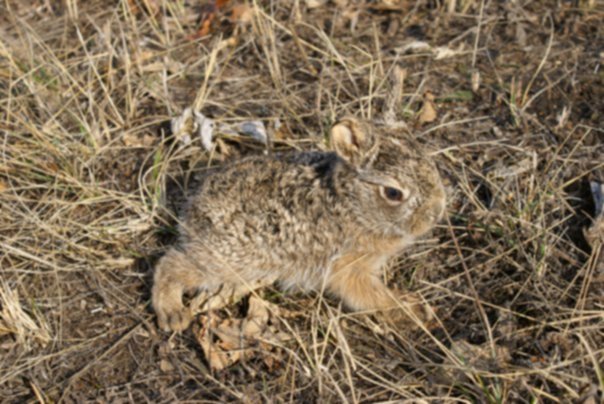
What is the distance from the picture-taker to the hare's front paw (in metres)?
4.66

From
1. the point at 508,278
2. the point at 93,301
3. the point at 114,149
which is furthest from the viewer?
the point at 114,149

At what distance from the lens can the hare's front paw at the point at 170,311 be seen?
4660 millimetres

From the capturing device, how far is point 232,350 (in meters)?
4.50

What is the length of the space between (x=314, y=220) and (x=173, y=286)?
108 centimetres

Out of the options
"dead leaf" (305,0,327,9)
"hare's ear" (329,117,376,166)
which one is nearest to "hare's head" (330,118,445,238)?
"hare's ear" (329,117,376,166)

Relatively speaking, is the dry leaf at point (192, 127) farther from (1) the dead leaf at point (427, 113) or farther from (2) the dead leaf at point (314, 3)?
(2) the dead leaf at point (314, 3)

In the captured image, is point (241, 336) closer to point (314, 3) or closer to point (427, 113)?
point (427, 113)

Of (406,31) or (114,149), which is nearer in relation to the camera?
(114,149)

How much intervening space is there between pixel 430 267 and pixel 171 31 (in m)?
3.65

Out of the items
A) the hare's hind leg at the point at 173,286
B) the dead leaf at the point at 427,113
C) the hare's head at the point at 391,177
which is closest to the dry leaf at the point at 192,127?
the hare's hind leg at the point at 173,286

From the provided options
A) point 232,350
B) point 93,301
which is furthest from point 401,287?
point 93,301

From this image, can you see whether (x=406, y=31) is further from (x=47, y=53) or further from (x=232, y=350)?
(x=232, y=350)

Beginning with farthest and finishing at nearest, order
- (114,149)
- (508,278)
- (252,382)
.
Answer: (114,149) → (508,278) → (252,382)

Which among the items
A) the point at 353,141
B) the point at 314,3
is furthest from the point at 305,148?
the point at 314,3
